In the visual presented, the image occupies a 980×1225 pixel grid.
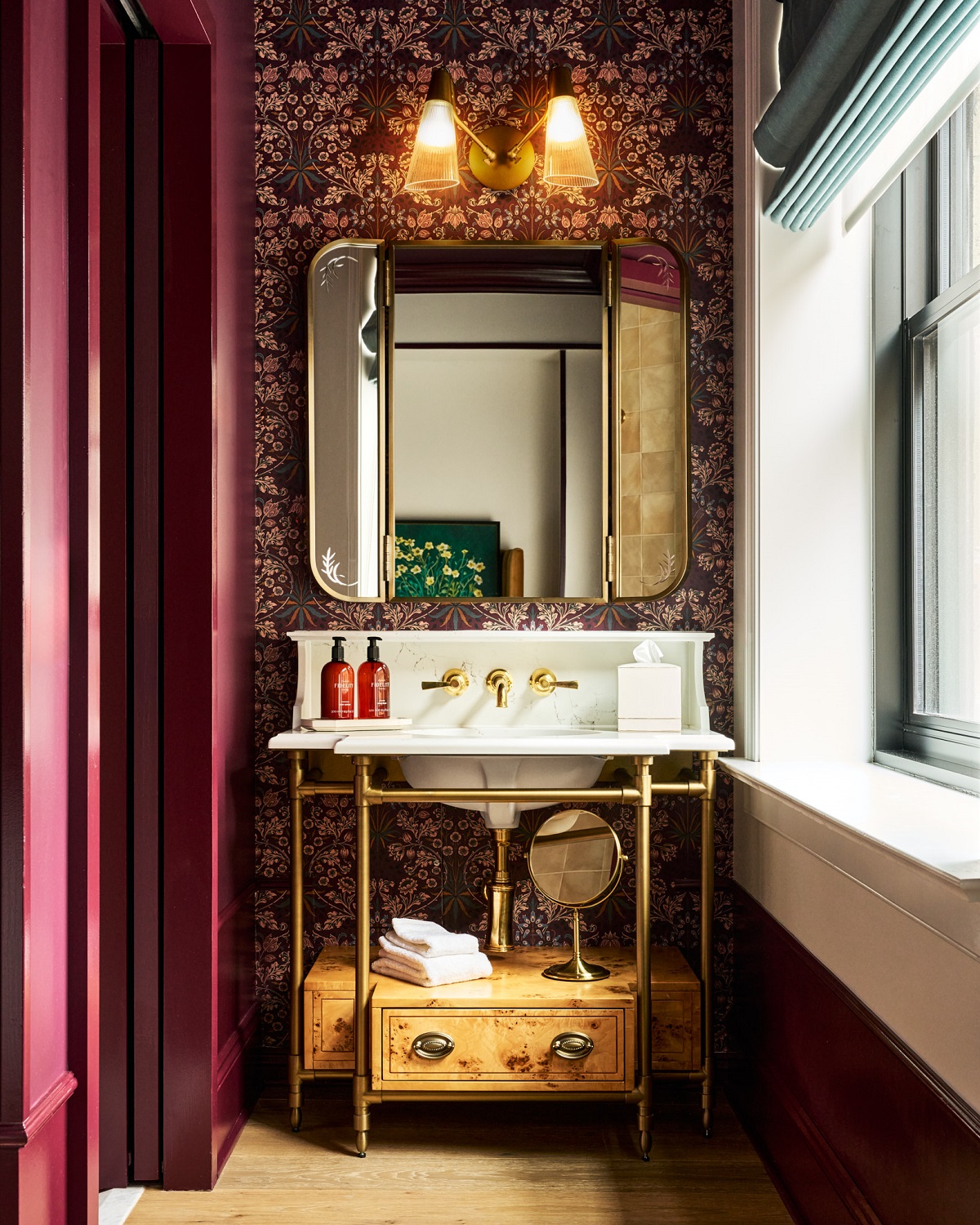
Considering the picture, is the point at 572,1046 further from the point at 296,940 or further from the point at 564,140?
the point at 564,140

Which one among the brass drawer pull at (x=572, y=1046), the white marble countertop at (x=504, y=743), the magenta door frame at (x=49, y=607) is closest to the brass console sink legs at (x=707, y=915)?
the white marble countertop at (x=504, y=743)

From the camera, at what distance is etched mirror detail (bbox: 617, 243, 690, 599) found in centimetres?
262

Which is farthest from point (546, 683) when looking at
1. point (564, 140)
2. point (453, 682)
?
point (564, 140)

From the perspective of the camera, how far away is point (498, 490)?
2.59 meters

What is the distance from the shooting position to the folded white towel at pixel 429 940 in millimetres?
2350

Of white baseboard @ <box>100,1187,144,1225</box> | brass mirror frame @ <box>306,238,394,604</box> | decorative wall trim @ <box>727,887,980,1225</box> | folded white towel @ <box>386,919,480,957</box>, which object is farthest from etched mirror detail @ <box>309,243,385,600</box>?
white baseboard @ <box>100,1187,144,1225</box>

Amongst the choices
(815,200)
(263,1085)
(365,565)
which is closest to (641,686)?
(365,565)

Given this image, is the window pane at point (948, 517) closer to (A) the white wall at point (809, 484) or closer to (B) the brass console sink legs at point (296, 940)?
(A) the white wall at point (809, 484)

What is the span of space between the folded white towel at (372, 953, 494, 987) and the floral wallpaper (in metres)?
0.26

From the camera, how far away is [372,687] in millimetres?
2445

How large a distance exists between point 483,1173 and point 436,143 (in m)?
2.34

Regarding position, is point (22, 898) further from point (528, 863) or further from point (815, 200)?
point (815, 200)

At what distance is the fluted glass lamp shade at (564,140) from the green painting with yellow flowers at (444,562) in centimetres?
88

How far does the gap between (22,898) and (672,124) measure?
2.34 meters
